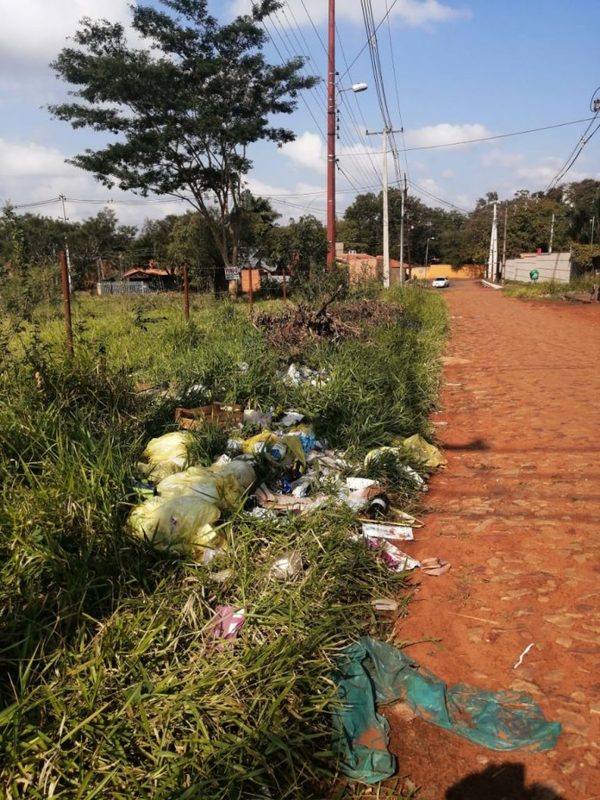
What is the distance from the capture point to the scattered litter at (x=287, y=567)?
265 centimetres

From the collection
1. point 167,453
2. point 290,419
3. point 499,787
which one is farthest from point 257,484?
point 499,787

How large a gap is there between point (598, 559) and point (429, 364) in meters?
5.29

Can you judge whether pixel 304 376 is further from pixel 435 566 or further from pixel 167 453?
pixel 435 566

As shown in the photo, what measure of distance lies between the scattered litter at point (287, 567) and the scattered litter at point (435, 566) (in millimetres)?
765

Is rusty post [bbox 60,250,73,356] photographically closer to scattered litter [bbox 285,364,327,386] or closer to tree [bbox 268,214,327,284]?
scattered litter [bbox 285,364,327,386]

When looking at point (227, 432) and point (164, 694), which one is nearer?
point (164, 694)

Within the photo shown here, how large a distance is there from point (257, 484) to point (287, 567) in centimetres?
93

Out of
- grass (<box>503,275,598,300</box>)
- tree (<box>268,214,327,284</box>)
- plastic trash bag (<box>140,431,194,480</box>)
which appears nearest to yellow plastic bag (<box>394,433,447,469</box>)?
plastic trash bag (<box>140,431,194,480</box>)

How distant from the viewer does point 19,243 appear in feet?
17.5

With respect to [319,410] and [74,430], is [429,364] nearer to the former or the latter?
[319,410]

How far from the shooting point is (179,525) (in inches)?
110

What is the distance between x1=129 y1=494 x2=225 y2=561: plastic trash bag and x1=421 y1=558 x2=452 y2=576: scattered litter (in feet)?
3.68


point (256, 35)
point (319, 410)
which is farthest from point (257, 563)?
point (256, 35)

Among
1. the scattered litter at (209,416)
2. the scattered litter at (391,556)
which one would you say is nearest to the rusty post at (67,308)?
the scattered litter at (209,416)
